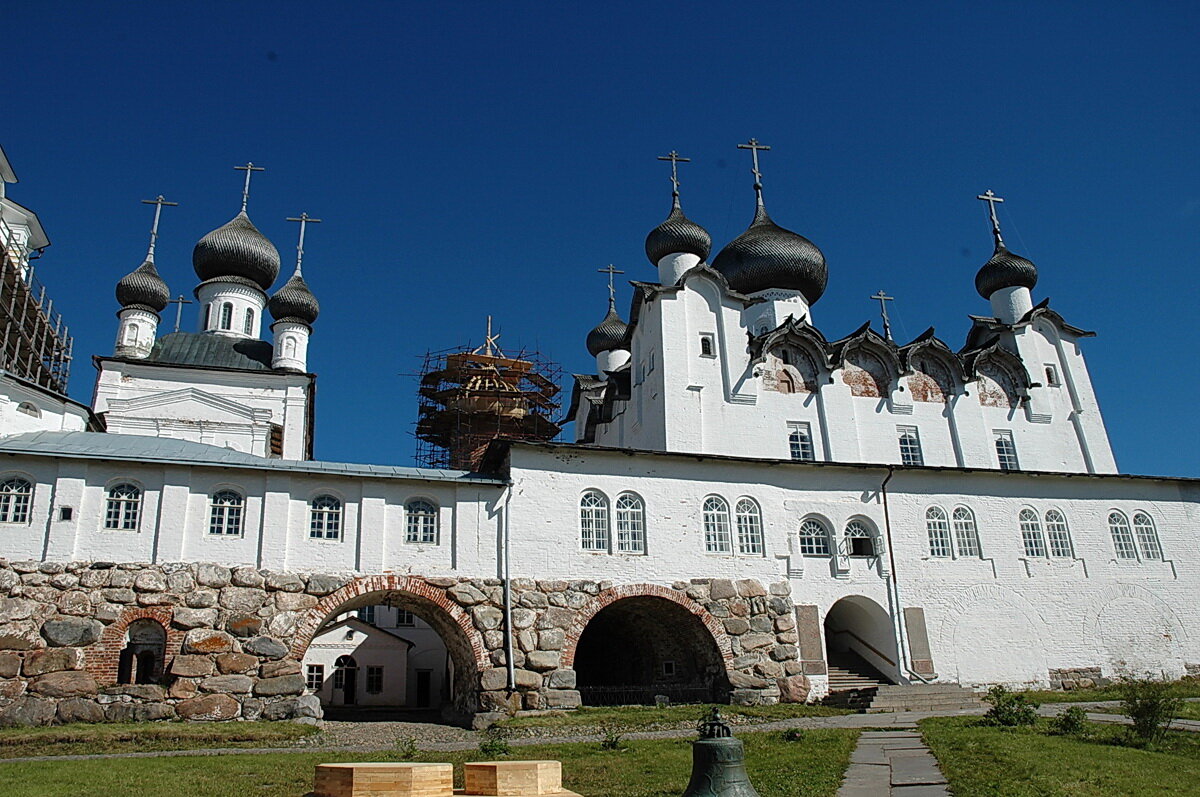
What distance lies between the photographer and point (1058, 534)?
24.8m

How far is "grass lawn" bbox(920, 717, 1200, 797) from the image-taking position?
9000 millimetres

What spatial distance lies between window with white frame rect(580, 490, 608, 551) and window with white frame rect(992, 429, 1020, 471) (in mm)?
13790

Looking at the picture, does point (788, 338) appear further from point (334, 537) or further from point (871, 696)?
point (334, 537)

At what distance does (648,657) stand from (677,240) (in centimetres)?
1369

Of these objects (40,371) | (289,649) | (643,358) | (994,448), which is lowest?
(289,649)

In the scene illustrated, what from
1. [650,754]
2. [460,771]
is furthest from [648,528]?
[460,771]

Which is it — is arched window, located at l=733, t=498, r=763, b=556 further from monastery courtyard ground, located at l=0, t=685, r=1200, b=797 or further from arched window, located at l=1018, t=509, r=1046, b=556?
arched window, located at l=1018, t=509, r=1046, b=556

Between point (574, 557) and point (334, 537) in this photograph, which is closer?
point (334, 537)

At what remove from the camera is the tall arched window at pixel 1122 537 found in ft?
Answer: 82.5

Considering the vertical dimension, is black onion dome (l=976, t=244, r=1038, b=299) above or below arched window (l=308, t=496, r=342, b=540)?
above

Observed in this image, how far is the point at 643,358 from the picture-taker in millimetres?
27875

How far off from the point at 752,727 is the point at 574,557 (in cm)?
581

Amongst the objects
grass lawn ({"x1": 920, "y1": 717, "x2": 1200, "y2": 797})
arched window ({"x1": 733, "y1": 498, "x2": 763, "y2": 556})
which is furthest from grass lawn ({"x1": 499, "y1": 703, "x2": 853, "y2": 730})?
grass lawn ({"x1": 920, "y1": 717, "x2": 1200, "y2": 797})

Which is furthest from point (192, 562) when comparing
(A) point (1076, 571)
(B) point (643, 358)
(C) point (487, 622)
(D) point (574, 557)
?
(A) point (1076, 571)
